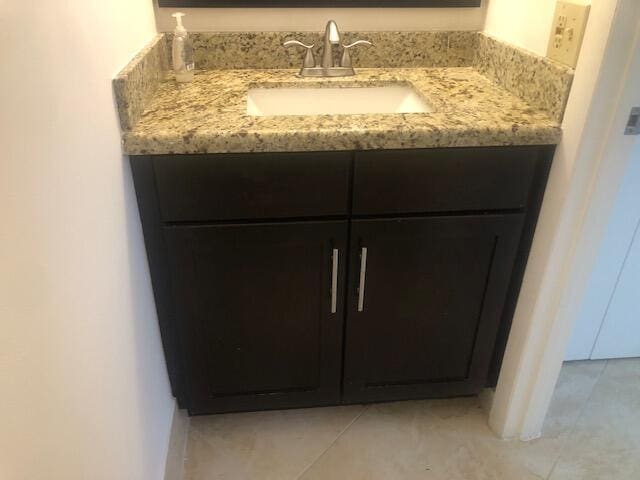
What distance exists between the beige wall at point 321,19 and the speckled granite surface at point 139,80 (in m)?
0.12

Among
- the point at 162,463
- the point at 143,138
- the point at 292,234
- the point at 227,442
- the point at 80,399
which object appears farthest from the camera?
the point at 227,442

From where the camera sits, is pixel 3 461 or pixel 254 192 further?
pixel 254 192

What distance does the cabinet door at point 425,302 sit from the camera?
3.58ft

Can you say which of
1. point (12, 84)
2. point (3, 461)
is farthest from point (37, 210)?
point (3, 461)

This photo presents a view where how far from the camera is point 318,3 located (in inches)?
51.4

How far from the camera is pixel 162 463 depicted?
1.15 m

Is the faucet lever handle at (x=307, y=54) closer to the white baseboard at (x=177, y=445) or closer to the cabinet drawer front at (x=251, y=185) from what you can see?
the cabinet drawer front at (x=251, y=185)

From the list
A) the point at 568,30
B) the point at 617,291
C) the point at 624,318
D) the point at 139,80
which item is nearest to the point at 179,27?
the point at 139,80

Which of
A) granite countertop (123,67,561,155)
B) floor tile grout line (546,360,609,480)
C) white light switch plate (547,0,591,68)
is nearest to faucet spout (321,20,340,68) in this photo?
granite countertop (123,67,561,155)

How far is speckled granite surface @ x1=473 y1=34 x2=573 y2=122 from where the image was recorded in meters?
0.99

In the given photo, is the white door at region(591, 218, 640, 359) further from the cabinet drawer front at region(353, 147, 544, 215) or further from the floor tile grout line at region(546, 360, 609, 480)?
the cabinet drawer front at region(353, 147, 544, 215)

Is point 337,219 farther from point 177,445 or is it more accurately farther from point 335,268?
point 177,445

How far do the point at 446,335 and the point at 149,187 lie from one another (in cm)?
80

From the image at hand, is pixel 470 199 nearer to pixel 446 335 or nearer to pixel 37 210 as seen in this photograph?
pixel 446 335
